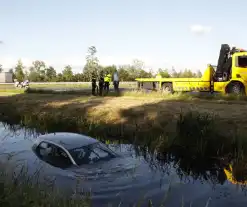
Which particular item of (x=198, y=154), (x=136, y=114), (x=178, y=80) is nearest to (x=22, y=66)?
(x=178, y=80)

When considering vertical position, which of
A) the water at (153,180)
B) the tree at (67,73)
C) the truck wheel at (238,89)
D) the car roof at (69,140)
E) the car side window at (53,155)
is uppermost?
the tree at (67,73)

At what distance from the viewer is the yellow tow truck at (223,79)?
77.2 feet

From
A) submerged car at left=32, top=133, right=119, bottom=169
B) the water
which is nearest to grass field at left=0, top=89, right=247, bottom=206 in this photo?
the water

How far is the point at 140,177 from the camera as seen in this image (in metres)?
9.83

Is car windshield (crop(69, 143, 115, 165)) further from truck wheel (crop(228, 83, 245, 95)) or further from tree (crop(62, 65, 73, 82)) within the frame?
tree (crop(62, 65, 73, 82))

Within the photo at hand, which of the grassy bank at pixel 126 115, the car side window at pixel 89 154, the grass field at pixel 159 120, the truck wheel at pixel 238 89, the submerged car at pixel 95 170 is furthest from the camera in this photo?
the truck wheel at pixel 238 89

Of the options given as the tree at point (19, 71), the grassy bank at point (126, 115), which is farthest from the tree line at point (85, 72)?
the grassy bank at point (126, 115)

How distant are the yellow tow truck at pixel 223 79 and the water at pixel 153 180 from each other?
1318 cm

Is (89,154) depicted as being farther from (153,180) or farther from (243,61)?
(243,61)

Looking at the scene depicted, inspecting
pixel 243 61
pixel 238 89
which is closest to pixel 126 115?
pixel 238 89

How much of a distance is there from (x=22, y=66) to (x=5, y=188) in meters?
99.2

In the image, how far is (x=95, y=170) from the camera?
959 centimetres

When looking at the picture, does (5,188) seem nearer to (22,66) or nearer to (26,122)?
(26,122)

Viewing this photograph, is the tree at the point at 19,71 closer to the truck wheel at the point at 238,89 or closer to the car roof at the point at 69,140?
the truck wheel at the point at 238,89
